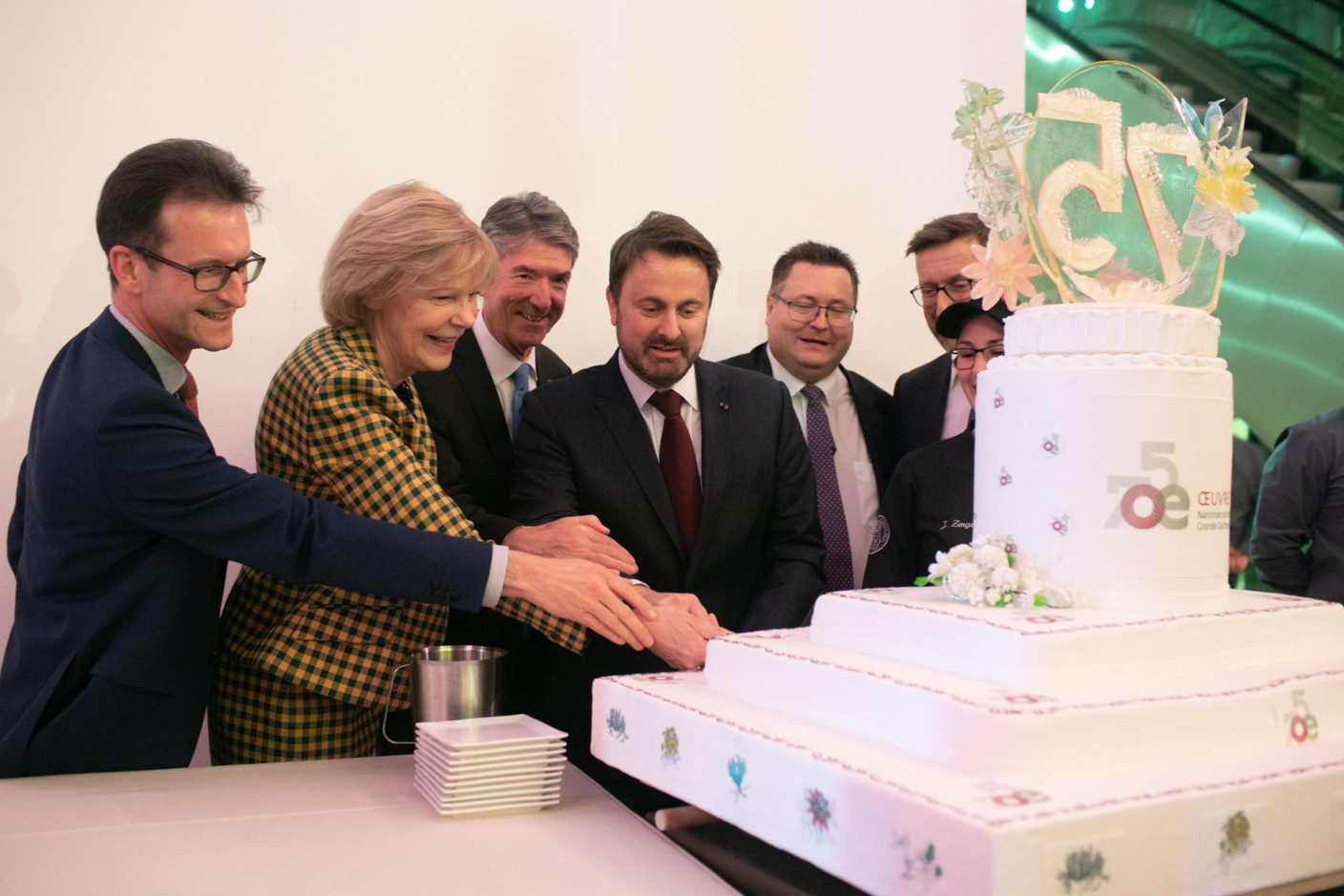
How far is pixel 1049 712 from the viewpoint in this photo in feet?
4.42

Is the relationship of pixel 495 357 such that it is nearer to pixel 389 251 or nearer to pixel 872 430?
pixel 389 251

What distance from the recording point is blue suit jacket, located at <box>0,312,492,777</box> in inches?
76.4

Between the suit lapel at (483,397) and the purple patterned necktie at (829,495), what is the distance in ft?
2.89

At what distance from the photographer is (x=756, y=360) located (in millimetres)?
3553

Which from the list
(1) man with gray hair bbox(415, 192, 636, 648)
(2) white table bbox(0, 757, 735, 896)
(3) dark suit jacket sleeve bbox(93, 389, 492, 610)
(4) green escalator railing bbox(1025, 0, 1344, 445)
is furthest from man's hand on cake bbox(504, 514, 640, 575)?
(4) green escalator railing bbox(1025, 0, 1344, 445)

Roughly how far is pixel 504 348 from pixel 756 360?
838 millimetres

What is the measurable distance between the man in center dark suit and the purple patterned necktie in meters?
0.37

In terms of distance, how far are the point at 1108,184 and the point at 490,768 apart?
4.54 feet

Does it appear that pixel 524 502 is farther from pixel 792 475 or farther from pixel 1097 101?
pixel 1097 101

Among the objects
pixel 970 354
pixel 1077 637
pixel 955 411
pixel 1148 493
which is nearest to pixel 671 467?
pixel 970 354

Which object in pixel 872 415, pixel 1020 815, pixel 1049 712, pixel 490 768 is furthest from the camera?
pixel 872 415

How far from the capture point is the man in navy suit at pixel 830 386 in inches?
133

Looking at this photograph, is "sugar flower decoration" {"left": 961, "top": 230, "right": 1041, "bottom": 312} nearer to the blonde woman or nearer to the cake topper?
the cake topper

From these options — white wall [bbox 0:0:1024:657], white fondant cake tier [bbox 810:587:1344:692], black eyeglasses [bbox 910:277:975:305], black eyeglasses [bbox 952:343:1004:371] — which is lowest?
white fondant cake tier [bbox 810:587:1344:692]
